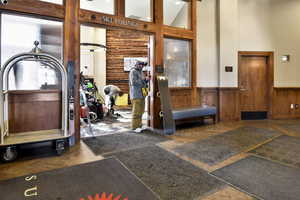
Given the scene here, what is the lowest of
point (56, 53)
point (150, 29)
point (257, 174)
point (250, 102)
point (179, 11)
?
point (257, 174)

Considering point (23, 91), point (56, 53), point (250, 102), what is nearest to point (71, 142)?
point (23, 91)

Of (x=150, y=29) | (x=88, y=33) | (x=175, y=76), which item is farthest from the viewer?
(x=88, y=33)

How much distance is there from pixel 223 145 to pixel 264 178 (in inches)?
47.2

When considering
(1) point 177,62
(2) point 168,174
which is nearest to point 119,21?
(1) point 177,62

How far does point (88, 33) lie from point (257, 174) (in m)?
8.48

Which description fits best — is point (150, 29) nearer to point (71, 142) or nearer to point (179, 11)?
point (179, 11)

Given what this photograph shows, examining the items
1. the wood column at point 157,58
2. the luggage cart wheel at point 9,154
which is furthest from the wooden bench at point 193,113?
the luggage cart wheel at point 9,154

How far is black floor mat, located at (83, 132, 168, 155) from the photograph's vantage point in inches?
125

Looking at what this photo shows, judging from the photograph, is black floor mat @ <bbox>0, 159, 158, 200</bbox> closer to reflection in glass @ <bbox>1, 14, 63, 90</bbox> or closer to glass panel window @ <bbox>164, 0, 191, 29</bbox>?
reflection in glass @ <bbox>1, 14, 63, 90</bbox>

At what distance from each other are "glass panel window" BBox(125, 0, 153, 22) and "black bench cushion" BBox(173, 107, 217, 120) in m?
2.51

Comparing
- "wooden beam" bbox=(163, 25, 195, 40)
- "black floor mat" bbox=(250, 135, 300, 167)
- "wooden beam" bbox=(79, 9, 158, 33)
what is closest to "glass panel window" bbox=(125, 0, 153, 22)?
"wooden beam" bbox=(79, 9, 158, 33)

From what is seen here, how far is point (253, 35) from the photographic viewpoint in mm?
5895

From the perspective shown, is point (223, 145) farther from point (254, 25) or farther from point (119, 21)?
point (254, 25)

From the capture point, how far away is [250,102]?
19.9 feet
